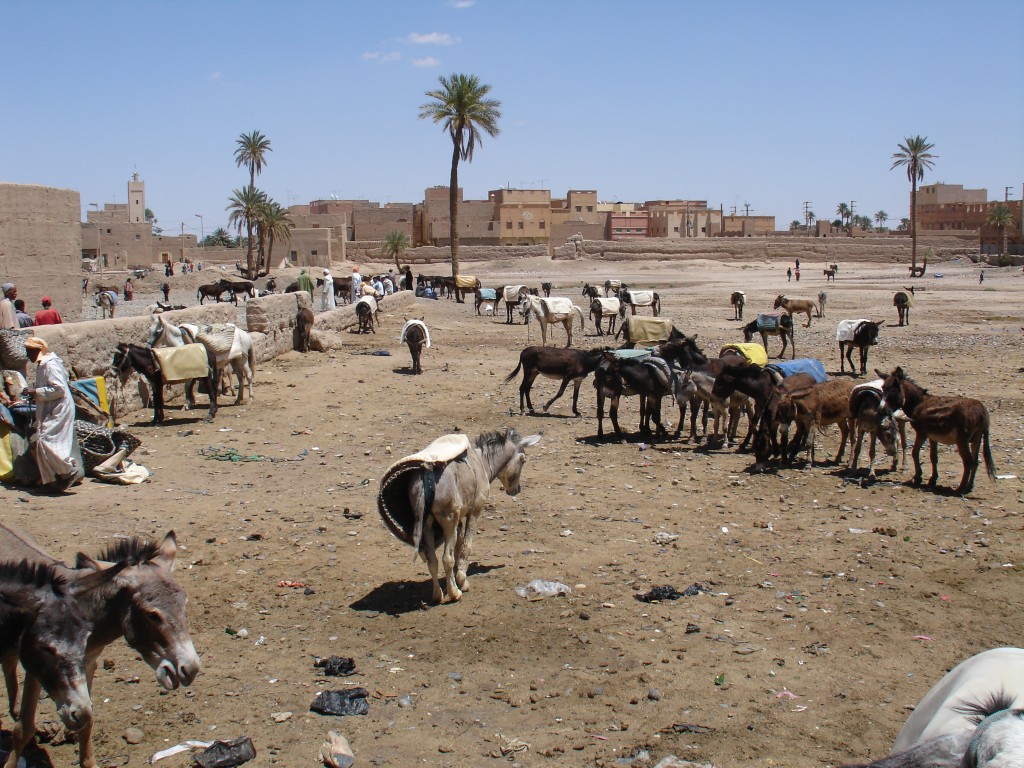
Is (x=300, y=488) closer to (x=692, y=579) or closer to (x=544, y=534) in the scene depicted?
(x=544, y=534)

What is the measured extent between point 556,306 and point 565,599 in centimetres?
1658

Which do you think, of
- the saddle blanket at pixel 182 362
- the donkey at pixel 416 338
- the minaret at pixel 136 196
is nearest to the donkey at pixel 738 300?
the donkey at pixel 416 338

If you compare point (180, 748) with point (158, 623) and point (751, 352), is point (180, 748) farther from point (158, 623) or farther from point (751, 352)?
point (751, 352)

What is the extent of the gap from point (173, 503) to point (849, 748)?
272 inches

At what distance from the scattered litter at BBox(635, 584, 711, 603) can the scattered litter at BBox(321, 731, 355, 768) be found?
108 inches

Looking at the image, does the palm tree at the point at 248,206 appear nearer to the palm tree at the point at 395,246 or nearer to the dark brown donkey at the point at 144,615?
the palm tree at the point at 395,246

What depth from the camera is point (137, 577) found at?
403cm

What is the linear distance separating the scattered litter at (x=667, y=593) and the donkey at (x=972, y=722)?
10.7 ft

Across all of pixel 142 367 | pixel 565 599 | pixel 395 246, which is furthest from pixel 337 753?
pixel 395 246

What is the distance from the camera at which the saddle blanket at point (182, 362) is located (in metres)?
12.6

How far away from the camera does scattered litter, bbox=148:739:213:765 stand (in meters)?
4.57

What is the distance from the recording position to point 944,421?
30.8 feet

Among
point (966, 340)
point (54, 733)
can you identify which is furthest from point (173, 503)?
point (966, 340)

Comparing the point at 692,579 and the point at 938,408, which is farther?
the point at 938,408
